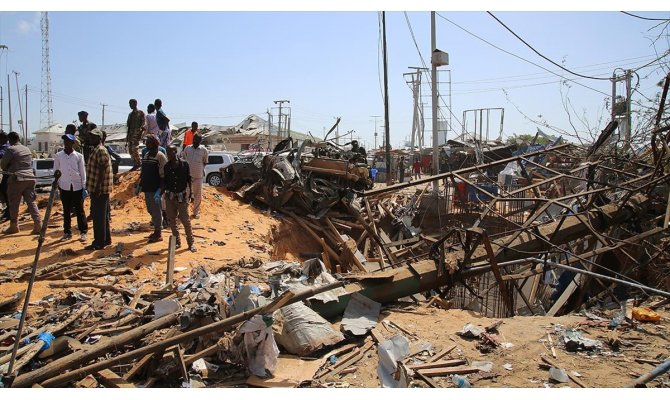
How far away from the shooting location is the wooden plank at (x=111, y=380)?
3496mm

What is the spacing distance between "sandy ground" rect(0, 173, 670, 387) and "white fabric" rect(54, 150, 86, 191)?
3.40ft

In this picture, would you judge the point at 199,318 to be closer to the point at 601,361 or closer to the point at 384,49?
the point at 601,361

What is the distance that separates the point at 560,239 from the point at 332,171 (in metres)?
6.21

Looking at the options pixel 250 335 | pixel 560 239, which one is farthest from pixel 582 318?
pixel 250 335

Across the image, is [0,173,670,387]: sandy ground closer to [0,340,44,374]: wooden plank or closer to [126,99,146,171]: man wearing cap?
[126,99,146,171]: man wearing cap

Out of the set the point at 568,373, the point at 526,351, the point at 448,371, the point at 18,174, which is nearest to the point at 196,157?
the point at 18,174

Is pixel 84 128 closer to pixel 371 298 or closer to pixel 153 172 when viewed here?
pixel 153 172

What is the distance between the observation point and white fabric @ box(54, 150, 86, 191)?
690cm

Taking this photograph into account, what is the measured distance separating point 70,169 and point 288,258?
482cm

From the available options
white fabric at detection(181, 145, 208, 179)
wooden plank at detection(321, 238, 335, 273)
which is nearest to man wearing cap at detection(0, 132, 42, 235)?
white fabric at detection(181, 145, 208, 179)

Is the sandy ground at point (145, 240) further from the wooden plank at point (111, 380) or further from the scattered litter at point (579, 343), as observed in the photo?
the scattered litter at point (579, 343)

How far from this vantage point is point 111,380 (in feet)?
11.6

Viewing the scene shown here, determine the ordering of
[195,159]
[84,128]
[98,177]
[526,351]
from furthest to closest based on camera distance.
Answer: [84,128] < [195,159] < [98,177] < [526,351]

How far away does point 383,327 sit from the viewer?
4.75m
